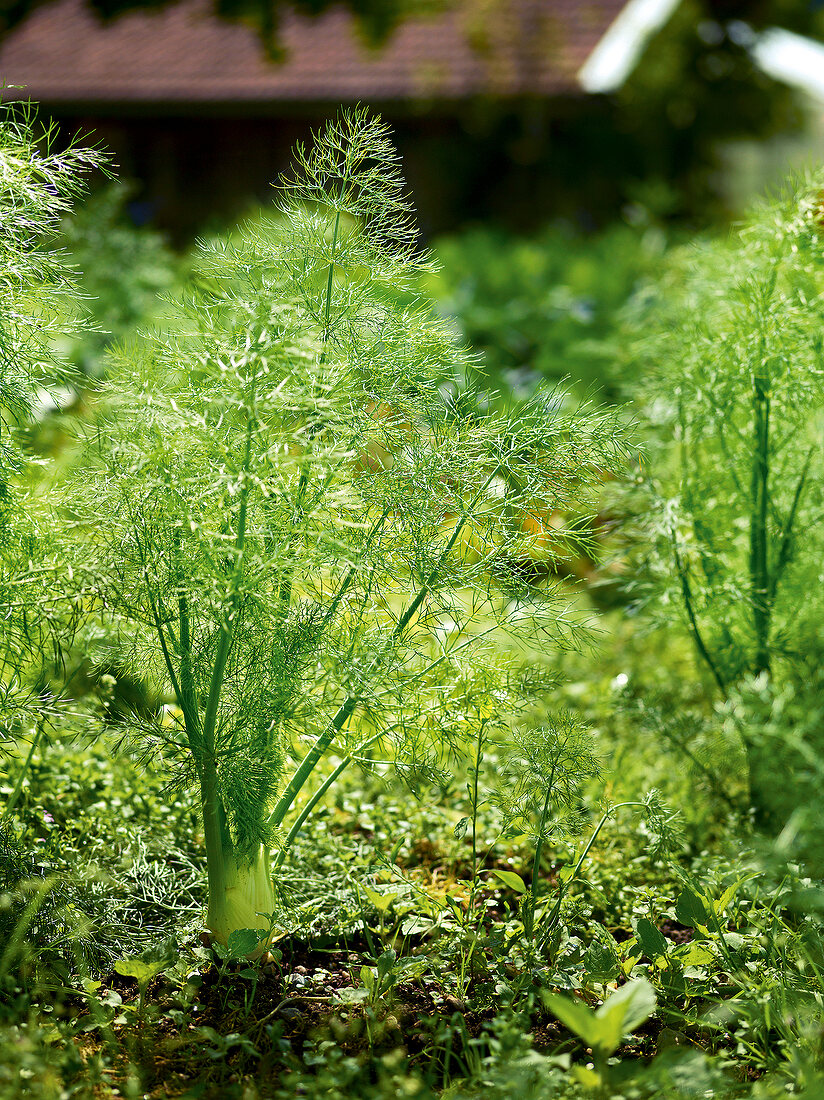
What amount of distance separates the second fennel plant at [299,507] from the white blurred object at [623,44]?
879cm

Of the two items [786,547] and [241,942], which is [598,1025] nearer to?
[241,942]

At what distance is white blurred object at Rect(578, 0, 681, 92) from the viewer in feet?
32.5

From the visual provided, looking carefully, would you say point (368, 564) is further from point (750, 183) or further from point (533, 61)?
point (750, 183)

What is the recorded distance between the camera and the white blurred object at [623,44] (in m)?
9.91

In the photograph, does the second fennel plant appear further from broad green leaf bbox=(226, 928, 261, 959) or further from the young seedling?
the young seedling

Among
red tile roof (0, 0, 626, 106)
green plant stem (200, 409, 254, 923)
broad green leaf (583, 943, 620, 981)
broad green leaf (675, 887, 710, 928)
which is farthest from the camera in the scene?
red tile roof (0, 0, 626, 106)

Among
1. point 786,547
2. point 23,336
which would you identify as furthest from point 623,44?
point 23,336

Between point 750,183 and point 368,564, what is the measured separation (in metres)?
15.8

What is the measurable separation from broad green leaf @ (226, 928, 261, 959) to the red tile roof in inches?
355

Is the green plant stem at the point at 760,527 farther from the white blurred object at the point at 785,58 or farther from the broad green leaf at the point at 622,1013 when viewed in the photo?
the white blurred object at the point at 785,58

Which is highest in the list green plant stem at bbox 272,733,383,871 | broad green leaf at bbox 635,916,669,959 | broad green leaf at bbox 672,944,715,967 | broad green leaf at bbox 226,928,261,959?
green plant stem at bbox 272,733,383,871

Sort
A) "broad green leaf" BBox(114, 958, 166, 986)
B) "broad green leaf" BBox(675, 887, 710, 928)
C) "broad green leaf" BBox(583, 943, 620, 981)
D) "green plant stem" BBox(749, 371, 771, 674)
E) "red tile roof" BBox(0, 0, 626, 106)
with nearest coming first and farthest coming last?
"broad green leaf" BBox(114, 958, 166, 986) → "broad green leaf" BBox(583, 943, 620, 981) → "broad green leaf" BBox(675, 887, 710, 928) → "green plant stem" BBox(749, 371, 771, 674) → "red tile roof" BBox(0, 0, 626, 106)

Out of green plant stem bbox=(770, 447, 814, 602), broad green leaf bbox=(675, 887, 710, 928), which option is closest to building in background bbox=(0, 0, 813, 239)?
green plant stem bbox=(770, 447, 814, 602)

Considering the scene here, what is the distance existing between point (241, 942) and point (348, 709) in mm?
465
